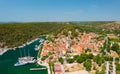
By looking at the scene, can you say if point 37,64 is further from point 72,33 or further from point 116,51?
point 72,33

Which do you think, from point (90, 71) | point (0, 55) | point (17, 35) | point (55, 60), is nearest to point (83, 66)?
point (90, 71)

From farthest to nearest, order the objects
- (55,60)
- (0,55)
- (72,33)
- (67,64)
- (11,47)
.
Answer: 1. (72,33)
2. (11,47)
3. (0,55)
4. (55,60)
5. (67,64)

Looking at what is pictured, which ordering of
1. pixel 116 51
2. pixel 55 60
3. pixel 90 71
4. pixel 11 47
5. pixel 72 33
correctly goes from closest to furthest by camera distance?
1. pixel 90 71
2. pixel 55 60
3. pixel 116 51
4. pixel 11 47
5. pixel 72 33

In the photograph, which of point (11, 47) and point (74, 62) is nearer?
point (74, 62)

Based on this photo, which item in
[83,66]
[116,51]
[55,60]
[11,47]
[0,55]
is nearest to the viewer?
[83,66]

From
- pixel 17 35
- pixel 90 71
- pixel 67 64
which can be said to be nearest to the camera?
pixel 90 71

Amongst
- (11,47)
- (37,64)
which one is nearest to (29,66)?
(37,64)

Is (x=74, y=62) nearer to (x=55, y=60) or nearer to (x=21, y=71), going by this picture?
(x=55, y=60)

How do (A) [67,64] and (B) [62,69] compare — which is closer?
(B) [62,69]

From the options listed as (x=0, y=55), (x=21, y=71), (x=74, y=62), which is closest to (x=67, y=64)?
(x=74, y=62)
